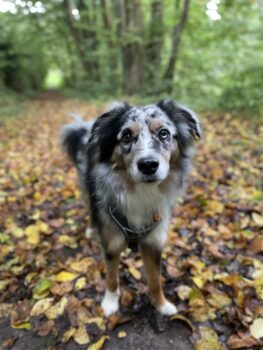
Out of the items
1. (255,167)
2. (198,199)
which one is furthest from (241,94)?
(198,199)

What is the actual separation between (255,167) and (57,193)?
138 inches

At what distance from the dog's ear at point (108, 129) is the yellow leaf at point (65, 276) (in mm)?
1439

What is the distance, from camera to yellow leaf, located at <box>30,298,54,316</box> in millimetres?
2908

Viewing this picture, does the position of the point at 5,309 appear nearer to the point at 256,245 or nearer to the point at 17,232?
the point at 17,232

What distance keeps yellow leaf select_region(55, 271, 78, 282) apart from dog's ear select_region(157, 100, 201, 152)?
72.8 inches

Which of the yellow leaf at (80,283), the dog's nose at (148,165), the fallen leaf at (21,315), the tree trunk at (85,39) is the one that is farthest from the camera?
the tree trunk at (85,39)

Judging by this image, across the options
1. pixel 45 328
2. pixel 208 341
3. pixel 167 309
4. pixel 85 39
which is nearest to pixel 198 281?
pixel 167 309

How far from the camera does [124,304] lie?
10.1 feet

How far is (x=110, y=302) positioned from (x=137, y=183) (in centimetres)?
132

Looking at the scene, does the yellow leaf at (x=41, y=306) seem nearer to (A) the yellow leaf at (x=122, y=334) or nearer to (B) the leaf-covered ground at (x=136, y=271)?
(B) the leaf-covered ground at (x=136, y=271)

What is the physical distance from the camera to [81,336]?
8.88 feet

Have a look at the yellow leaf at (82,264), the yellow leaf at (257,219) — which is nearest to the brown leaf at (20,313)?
the yellow leaf at (82,264)

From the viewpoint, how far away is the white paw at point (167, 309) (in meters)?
2.92

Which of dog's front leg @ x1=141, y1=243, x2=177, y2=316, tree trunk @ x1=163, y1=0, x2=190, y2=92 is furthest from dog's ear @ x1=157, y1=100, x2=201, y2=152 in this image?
tree trunk @ x1=163, y1=0, x2=190, y2=92
